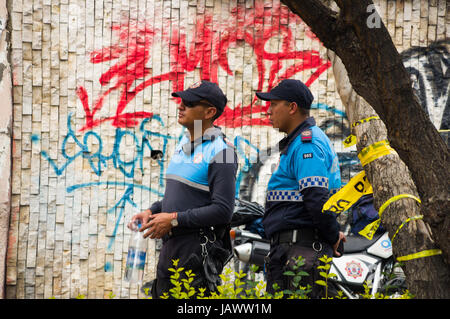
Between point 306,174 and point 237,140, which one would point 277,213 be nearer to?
point 306,174

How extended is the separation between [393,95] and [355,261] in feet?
8.97

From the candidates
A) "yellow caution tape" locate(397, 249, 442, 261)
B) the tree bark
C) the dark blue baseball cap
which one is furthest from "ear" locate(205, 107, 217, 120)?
"yellow caution tape" locate(397, 249, 442, 261)

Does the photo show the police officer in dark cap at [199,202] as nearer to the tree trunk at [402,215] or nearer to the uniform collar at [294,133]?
the uniform collar at [294,133]

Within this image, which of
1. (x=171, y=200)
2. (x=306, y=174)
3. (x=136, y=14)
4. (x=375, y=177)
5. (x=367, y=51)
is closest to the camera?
(x=367, y=51)

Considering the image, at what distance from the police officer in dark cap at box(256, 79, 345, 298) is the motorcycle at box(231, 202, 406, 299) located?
1097 millimetres

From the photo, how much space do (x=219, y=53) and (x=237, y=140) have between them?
0.93 meters

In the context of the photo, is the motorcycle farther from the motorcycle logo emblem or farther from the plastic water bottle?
the plastic water bottle

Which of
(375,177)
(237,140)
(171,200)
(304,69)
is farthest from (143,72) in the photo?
(375,177)

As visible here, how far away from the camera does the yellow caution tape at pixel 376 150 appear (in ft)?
9.48

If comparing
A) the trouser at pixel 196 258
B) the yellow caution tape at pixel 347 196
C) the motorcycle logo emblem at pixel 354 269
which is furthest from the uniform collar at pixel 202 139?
the motorcycle logo emblem at pixel 354 269

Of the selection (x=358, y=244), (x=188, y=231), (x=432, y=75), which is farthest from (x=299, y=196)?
(x=432, y=75)

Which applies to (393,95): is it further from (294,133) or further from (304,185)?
(294,133)

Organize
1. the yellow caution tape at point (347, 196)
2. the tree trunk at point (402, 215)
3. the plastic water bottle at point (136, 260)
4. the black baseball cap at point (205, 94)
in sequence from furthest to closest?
the plastic water bottle at point (136, 260), the black baseball cap at point (205, 94), the yellow caution tape at point (347, 196), the tree trunk at point (402, 215)
